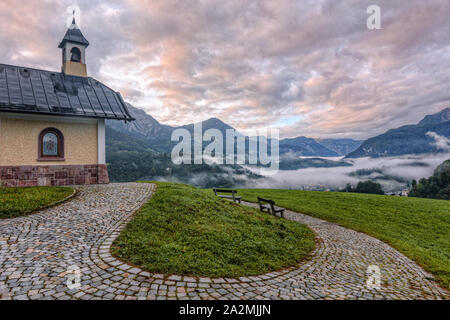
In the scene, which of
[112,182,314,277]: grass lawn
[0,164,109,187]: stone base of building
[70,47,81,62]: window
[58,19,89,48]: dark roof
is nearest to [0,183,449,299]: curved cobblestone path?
[112,182,314,277]: grass lawn

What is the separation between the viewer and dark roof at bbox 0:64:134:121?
11.9m

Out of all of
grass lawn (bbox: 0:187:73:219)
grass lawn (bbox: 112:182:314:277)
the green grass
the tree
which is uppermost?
grass lawn (bbox: 0:187:73:219)

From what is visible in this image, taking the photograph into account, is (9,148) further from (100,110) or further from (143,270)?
(143,270)

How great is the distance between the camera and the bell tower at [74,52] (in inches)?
595

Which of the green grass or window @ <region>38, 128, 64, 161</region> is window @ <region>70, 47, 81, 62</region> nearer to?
window @ <region>38, 128, 64, 161</region>

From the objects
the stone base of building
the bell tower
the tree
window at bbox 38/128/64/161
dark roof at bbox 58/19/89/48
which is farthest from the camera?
the tree

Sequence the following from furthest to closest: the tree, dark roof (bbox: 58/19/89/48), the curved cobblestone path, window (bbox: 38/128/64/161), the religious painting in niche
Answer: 1. the tree
2. dark roof (bbox: 58/19/89/48)
3. the religious painting in niche
4. window (bbox: 38/128/64/161)
5. the curved cobblestone path

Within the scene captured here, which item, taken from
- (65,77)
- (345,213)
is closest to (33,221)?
(65,77)

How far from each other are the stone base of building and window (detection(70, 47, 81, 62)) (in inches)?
305

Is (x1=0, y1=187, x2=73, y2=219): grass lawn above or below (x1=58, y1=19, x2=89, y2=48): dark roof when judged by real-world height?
below

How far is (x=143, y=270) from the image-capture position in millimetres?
4078

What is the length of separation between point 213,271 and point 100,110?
517 inches

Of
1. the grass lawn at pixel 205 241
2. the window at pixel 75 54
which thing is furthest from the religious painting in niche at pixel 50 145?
the grass lawn at pixel 205 241

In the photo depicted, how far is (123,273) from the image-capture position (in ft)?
12.9
